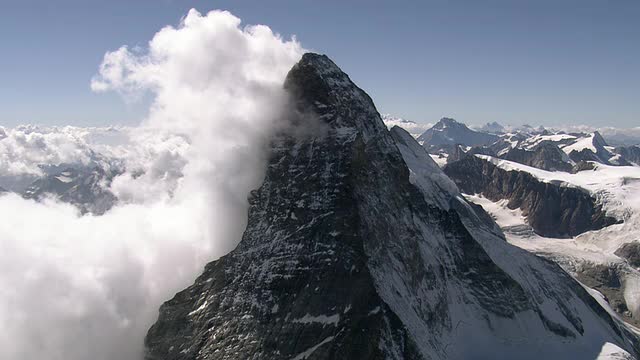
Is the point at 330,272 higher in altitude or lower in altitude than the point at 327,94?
lower

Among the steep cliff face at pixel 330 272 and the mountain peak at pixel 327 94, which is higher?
the mountain peak at pixel 327 94

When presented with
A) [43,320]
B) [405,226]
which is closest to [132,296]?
[43,320]

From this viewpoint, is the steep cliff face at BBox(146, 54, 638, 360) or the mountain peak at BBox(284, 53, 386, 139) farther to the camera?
the mountain peak at BBox(284, 53, 386, 139)

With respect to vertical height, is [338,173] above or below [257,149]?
below

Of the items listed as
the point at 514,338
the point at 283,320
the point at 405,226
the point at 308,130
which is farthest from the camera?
the point at 514,338

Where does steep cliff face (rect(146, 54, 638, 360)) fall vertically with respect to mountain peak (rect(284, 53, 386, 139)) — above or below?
below

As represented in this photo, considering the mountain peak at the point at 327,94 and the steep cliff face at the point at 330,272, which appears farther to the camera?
the mountain peak at the point at 327,94

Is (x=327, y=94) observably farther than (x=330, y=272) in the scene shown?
Yes

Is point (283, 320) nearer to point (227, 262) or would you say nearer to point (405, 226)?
point (227, 262)
